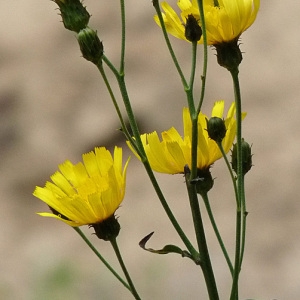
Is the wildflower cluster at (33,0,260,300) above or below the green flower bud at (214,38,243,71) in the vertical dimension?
below

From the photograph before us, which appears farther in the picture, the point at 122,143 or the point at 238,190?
the point at 122,143

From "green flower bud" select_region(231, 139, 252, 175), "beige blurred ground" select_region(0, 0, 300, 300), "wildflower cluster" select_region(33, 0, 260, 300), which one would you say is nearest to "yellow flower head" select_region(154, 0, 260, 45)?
"wildflower cluster" select_region(33, 0, 260, 300)

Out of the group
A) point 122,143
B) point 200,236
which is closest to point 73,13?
point 200,236

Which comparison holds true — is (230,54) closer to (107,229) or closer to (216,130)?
(216,130)

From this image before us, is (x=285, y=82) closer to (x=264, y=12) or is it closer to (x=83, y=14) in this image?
(x=264, y=12)

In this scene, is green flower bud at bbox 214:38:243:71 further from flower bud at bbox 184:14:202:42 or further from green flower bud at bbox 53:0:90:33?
green flower bud at bbox 53:0:90:33

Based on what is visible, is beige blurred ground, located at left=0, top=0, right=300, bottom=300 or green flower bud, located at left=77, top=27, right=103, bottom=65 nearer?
green flower bud, located at left=77, top=27, right=103, bottom=65
